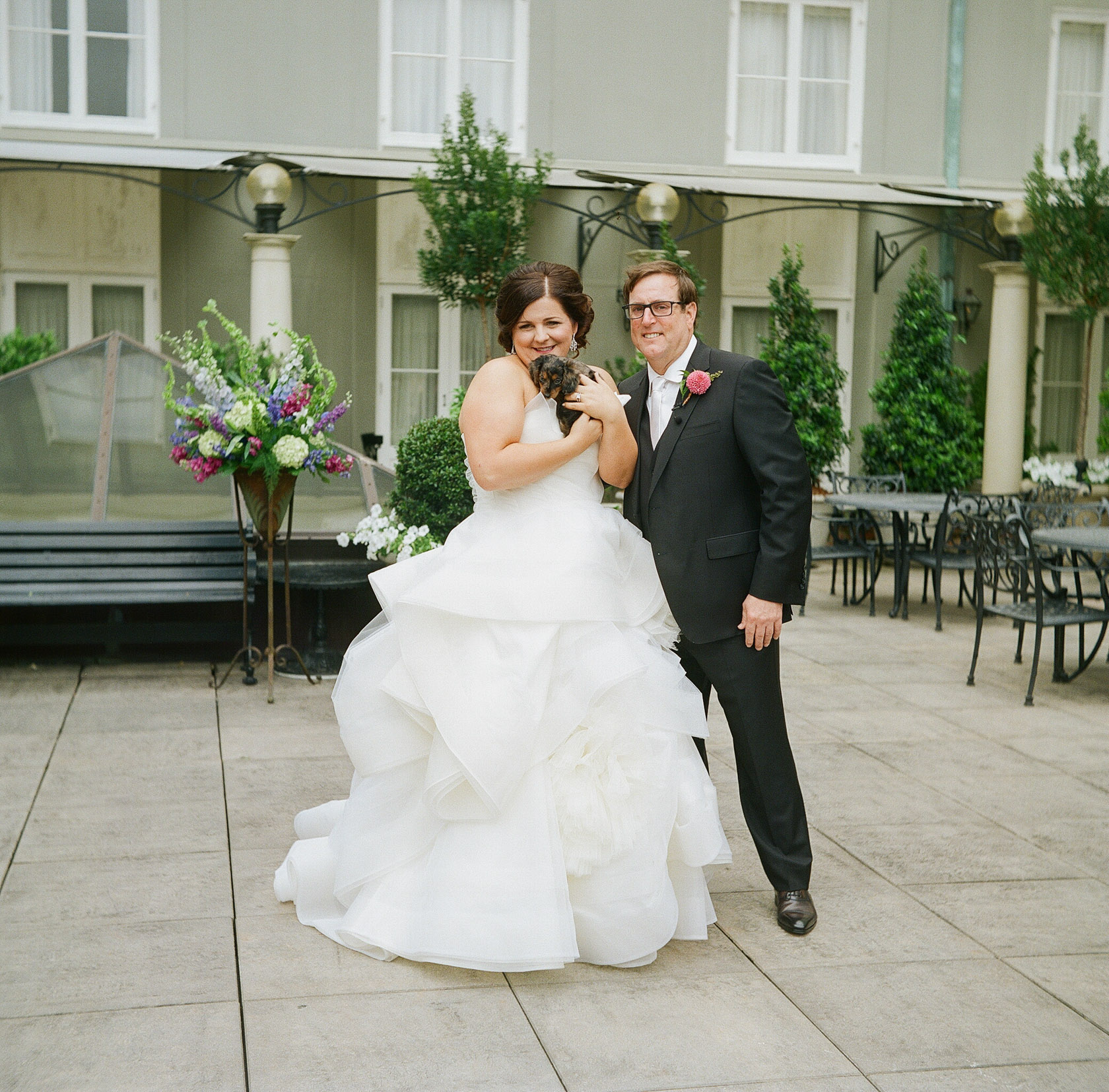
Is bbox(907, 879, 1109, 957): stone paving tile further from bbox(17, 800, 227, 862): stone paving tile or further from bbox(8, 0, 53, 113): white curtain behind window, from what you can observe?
bbox(8, 0, 53, 113): white curtain behind window

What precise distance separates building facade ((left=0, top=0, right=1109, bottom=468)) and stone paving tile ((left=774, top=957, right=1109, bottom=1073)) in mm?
9810

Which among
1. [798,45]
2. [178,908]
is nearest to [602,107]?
[798,45]

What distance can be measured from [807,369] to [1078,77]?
17.9 ft

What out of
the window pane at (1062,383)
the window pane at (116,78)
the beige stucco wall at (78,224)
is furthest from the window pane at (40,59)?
the window pane at (1062,383)

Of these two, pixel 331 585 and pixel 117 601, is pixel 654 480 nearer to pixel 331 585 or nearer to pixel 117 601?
pixel 331 585

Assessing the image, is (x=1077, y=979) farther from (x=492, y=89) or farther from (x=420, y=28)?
(x=420, y=28)

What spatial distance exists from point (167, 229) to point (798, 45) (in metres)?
7.14

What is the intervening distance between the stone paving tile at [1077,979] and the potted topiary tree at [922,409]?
395 inches

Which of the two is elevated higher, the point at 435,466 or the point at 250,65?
the point at 250,65

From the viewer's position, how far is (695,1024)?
3.16 meters

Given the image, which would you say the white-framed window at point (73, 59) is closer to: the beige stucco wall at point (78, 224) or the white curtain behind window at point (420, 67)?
the beige stucco wall at point (78, 224)

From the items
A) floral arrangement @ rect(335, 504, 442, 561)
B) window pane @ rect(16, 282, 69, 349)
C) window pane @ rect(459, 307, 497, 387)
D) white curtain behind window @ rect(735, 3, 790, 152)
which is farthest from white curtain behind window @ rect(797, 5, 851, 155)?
floral arrangement @ rect(335, 504, 442, 561)

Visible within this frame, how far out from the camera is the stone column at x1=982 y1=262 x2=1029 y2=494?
13.5 m

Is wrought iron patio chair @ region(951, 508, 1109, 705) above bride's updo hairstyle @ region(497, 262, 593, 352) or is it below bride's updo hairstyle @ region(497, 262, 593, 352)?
below
